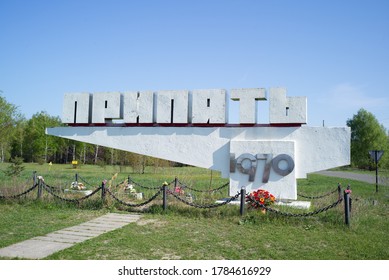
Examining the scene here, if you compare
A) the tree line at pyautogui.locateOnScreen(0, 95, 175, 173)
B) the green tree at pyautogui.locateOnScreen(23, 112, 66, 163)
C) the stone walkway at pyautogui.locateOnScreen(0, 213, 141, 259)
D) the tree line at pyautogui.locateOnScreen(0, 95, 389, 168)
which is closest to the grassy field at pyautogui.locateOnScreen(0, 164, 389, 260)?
the stone walkway at pyautogui.locateOnScreen(0, 213, 141, 259)

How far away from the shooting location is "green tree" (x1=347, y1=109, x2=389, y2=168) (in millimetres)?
44875

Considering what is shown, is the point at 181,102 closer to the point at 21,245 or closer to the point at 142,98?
the point at 142,98

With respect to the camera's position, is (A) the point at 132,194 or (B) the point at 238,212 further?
(A) the point at 132,194

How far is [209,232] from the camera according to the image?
832 cm

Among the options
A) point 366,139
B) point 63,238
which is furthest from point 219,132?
point 366,139

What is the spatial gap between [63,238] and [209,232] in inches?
129

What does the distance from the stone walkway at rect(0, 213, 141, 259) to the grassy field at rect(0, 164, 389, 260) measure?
0.97ft

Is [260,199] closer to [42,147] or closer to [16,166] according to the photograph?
[16,166]

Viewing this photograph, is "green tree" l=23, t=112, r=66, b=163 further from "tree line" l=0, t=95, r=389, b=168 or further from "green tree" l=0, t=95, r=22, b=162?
"green tree" l=0, t=95, r=22, b=162

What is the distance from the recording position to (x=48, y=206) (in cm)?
1137

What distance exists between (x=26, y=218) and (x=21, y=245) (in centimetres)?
306

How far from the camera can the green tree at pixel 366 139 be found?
44.9 meters

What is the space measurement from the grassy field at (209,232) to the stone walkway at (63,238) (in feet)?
0.97
